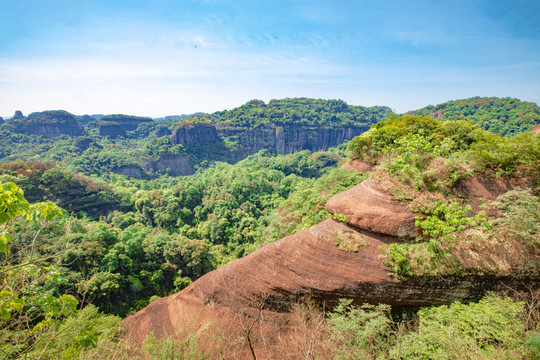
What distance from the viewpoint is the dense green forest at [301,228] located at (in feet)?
14.8

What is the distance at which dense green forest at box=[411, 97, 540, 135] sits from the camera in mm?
61625

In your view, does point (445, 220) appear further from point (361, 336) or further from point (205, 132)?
point (205, 132)

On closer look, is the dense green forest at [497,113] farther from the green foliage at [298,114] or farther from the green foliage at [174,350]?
the green foliage at [174,350]

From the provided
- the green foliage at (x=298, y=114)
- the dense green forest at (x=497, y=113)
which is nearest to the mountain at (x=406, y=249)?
the dense green forest at (x=497, y=113)

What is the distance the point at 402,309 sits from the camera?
1021 centimetres

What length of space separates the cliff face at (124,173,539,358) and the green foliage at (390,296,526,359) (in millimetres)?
886

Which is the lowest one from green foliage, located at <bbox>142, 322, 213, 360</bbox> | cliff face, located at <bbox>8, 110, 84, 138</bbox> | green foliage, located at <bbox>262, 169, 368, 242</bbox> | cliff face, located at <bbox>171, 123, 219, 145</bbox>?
green foliage, located at <bbox>142, 322, 213, 360</bbox>

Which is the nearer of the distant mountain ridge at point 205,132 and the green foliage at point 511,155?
the green foliage at point 511,155

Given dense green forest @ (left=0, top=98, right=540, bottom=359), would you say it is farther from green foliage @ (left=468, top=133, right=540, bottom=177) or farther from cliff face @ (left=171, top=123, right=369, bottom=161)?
cliff face @ (left=171, top=123, right=369, bottom=161)

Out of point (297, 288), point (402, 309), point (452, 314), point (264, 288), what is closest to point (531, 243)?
point (452, 314)

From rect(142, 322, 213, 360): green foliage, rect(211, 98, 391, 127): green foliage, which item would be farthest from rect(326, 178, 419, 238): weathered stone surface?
rect(211, 98, 391, 127): green foliage

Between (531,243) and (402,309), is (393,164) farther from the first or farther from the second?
(402,309)

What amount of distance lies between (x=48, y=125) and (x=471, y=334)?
15535 centimetres

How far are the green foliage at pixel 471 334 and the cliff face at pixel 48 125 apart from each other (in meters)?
153
